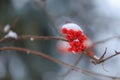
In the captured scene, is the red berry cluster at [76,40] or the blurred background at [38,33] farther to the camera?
the blurred background at [38,33]

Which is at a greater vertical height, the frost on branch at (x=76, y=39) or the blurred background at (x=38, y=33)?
the blurred background at (x=38, y=33)

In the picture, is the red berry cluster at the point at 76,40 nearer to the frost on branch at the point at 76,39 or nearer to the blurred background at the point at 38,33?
the frost on branch at the point at 76,39

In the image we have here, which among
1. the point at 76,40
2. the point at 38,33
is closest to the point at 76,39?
the point at 76,40

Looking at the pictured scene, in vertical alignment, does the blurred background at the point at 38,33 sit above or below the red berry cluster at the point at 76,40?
above

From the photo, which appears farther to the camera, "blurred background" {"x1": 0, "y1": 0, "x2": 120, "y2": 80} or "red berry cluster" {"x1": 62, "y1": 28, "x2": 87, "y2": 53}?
"blurred background" {"x1": 0, "y1": 0, "x2": 120, "y2": 80}

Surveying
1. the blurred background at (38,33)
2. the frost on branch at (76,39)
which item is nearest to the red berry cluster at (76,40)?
the frost on branch at (76,39)

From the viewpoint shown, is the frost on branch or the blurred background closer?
the frost on branch

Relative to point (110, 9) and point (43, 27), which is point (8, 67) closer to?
point (43, 27)

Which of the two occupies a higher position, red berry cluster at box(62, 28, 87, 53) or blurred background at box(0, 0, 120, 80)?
blurred background at box(0, 0, 120, 80)

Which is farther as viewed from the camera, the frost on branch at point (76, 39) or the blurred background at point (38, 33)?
the blurred background at point (38, 33)

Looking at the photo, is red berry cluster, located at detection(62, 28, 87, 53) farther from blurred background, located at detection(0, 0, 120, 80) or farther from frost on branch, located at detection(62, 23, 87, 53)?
blurred background, located at detection(0, 0, 120, 80)

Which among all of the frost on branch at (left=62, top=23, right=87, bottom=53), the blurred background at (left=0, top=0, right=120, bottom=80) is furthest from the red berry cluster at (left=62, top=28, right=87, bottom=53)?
the blurred background at (left=0, top=0, right=120, bottom=80)
